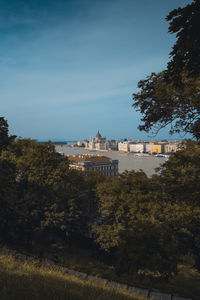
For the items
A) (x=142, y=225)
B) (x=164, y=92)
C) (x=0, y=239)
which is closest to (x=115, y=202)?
(x=142, y=225)

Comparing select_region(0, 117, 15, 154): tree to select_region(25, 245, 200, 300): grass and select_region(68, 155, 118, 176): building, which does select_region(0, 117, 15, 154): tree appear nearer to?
select_region(25, 245, 200, 300): grass

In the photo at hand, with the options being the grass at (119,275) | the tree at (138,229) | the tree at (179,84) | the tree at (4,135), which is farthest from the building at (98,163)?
the tree at (179,84)

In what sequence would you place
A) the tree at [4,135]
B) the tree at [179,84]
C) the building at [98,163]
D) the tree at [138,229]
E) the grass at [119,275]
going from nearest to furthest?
the tree at [179,84]
the tree at [138,229]
the grass at [119,275]
the tree at [4,135]
the building at [98,163]

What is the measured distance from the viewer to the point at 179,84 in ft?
21.4

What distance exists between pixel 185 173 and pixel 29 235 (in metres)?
15.5

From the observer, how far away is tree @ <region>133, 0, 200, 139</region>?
220 inches

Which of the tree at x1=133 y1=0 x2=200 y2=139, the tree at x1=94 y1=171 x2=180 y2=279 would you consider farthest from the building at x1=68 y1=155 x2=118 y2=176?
the tree at x1=133 y1=0 x2=200 y2=139

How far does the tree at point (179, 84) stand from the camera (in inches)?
220

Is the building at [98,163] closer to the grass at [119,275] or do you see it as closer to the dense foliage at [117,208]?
the dense foliage at [117,208]

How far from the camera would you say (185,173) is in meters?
19.0

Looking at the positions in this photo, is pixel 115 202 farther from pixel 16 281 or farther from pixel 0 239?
pixel 16 281

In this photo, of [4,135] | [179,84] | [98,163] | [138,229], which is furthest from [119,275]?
[98,163]

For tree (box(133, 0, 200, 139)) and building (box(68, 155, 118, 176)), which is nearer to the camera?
tree (box(133, 0, 200, 139))

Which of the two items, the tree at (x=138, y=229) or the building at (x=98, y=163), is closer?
the tree at (x=138, y=229)
